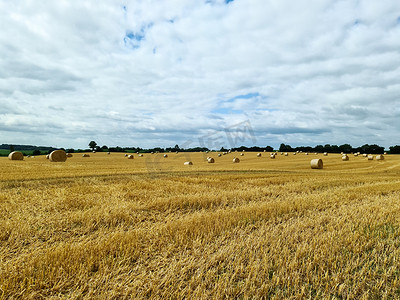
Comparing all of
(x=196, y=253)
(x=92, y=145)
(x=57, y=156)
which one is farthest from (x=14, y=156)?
(x=92, y=145)

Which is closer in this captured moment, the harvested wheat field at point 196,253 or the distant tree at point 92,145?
the harvested wheat field at point 196,253

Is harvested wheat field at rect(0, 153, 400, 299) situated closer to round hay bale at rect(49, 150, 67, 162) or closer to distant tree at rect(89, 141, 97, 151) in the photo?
round hay bale at rect(49, 150, 67, 162)

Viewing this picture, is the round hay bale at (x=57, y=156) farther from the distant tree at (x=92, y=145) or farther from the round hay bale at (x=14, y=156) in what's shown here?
the distant tree at (x=92, y=145)

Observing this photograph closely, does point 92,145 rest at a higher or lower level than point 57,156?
higher

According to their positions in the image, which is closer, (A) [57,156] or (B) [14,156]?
(A) [57,156]

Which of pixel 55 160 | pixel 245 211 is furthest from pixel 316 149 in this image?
pixel 245 211

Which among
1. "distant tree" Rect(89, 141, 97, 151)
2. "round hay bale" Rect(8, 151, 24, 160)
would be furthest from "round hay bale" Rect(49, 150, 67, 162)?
"distant tree" Rect(89, 141, 97, 151)

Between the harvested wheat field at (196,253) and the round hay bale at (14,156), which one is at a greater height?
the round hay bale at (14,156)

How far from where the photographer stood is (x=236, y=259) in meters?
3.33

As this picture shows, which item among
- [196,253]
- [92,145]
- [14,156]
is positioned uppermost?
[92,145]

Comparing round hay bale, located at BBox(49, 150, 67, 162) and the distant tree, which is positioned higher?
the distant tree

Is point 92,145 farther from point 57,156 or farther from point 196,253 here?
point 196,253

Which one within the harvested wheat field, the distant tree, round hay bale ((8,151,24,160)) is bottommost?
the harvested wheat field

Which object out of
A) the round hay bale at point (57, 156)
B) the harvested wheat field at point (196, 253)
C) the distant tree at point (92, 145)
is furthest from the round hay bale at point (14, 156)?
the distant tree at point (92, 145)
